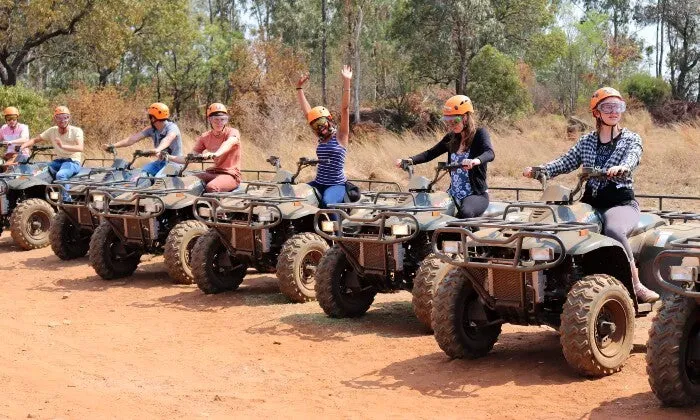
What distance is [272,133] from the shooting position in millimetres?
25688

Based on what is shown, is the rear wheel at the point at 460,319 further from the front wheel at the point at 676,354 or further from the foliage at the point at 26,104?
the foliage at the point at 26,104

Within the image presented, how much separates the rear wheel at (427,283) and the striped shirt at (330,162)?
2685 mm

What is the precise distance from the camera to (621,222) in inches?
298

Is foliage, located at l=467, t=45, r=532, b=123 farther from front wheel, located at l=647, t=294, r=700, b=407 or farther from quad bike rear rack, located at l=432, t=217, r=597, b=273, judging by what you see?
front wheel, located at l=647, t=294, r=700, b=407

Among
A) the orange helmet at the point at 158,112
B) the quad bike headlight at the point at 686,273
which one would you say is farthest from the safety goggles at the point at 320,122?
the quad bike headlight at the point at 686,273

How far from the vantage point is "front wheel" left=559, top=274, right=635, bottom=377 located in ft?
22.5

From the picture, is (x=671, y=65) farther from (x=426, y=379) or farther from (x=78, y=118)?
(x=426, y=379)

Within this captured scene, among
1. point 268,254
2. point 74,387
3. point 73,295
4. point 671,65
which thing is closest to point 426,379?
point 74,387

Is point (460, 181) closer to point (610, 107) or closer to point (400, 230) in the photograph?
point (400, 230)

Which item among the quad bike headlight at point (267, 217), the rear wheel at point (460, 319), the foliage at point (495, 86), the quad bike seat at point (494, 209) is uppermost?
the foliage at point (495, 86)

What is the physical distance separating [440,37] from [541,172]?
106ft

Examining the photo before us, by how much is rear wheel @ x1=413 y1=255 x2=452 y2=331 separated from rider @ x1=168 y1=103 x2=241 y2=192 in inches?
164

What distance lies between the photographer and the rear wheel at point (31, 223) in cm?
1532

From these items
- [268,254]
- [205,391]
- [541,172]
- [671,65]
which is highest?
[671,65]
